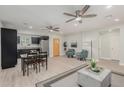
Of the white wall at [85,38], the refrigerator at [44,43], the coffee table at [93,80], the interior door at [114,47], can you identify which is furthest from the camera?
the refrigerator at [44,43]

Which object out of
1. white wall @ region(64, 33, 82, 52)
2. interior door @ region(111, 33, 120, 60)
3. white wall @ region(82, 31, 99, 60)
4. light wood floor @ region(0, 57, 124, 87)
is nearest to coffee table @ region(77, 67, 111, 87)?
light wood floor @ region(0, 57, 124, 87)

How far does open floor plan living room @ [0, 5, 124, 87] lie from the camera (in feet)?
→ 8.68

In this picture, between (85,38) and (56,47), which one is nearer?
(85,38)

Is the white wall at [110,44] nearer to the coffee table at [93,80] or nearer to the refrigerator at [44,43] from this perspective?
the coffee table at [93,80]

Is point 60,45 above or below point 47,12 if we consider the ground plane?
below

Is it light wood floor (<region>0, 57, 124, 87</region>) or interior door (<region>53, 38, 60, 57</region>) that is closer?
light wood floor (<region>0, 57, 124, 87</region>)

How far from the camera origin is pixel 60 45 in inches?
369

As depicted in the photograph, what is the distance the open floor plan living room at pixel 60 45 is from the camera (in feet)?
8.68

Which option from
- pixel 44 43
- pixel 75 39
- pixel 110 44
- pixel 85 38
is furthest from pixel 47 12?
pixel 110 44

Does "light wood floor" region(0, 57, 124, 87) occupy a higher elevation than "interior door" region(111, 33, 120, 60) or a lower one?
lower

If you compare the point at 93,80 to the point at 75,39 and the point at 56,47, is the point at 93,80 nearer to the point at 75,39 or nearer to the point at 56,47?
the point at 75,39

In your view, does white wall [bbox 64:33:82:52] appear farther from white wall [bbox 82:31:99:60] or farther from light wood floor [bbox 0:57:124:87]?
light wood floor [bbox 0:57:124:87]

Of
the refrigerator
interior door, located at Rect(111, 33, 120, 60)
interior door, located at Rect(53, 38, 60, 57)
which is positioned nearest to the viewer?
interior door, located at Rect(111, 33, 120, 60)

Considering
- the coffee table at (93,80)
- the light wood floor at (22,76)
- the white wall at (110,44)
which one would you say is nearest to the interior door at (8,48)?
the light wood floor at (22,76)
